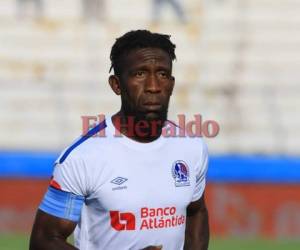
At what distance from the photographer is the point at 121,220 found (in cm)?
384

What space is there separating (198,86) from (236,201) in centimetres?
190

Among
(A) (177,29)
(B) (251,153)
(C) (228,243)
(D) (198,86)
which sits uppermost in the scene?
(A) (177,29)

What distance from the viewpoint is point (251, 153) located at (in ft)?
36.8

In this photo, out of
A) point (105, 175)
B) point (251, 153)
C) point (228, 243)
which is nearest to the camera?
point (105, 175)

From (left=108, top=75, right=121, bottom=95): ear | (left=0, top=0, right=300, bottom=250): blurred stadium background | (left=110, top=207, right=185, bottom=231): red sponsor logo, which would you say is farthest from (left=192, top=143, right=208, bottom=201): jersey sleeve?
(left=0, top=0, right=300, bottom=250): blurred stadium background

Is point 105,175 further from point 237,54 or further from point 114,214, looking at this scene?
point 237,54

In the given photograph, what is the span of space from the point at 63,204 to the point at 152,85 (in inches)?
23.5

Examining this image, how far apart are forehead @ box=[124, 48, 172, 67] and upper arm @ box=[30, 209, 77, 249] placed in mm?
699

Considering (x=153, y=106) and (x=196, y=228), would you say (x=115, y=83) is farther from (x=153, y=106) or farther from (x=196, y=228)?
(x=196, y=228)

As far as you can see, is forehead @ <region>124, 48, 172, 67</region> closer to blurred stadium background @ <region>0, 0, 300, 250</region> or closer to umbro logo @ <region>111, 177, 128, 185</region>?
umbro logo @ <region>111, 177, 128, 185</region>

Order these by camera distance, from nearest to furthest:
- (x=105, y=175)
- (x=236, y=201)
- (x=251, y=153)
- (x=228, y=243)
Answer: (x=105, y=175) < (x=228, y=243) < (x=236, y=201) < (x=251, y=153)

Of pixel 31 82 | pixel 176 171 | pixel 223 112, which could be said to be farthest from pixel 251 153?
pixel 176 171

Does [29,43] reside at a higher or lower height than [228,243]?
higher

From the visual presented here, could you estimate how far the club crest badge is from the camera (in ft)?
13.1
